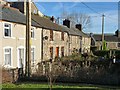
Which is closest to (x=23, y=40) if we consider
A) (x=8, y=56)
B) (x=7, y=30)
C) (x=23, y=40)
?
(x=23, y=40)

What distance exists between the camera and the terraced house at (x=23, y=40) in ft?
64.1

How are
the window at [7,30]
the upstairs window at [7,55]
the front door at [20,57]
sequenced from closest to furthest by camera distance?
the upstairs window at [7,55] → the window at [7,30] → the front door at [20,57]

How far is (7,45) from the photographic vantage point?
1978 cm

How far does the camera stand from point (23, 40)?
22.9 metres

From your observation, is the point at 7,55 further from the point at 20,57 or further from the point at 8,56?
the point at 20,57

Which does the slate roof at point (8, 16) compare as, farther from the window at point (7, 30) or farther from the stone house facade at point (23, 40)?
the window at point (7, 30)

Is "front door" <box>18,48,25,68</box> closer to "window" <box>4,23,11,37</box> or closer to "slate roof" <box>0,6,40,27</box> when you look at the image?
"window" <box>4,23,11,37</box>

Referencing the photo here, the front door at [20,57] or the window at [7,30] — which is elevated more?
the window at [7,30]

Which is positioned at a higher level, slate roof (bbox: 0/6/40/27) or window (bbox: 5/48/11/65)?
slate roof (bbox: 0/6/40/27)

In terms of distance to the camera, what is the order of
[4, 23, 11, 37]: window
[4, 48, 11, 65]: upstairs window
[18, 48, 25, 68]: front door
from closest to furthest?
[4, 48, 11, 65]: upstairs window < [4, 23, 11, 37]: window < [18, 48, 25, 68]: front door

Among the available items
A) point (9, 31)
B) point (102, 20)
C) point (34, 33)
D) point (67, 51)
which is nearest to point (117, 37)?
point (102, 20)

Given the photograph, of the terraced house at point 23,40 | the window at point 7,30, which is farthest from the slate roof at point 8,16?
the window at point 7,30

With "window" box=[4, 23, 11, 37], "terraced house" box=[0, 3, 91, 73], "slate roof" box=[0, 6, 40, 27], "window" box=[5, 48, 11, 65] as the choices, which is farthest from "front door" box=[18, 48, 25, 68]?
"slate roof" box=[0, 6, 40, 27]

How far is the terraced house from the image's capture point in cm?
1955
